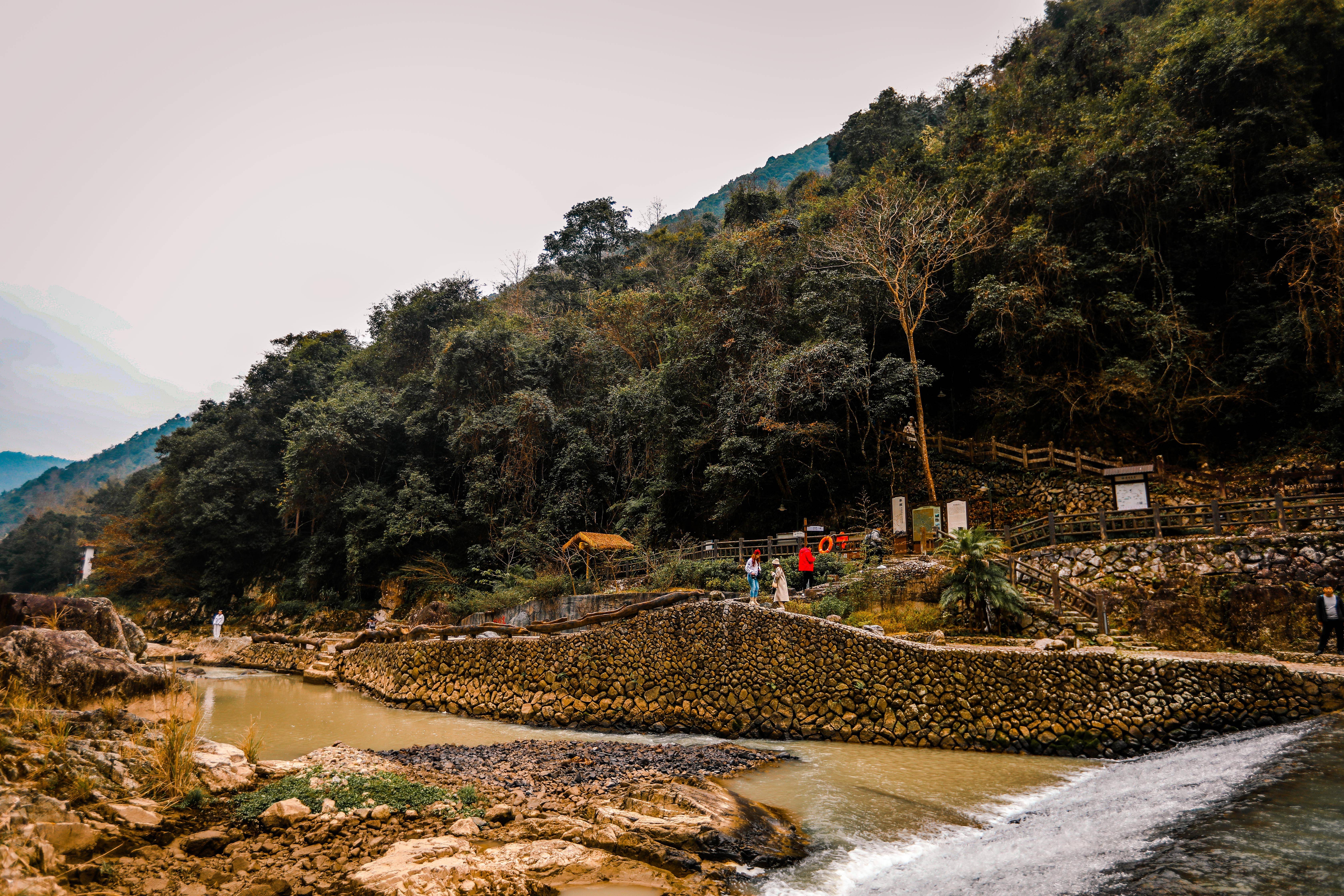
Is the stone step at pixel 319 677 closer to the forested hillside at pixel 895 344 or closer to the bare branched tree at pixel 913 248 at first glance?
the forested hillside at pixel 895 344

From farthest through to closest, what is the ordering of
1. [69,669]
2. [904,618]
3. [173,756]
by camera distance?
1. [904,618]
2. [69,669]
3. [173,756]

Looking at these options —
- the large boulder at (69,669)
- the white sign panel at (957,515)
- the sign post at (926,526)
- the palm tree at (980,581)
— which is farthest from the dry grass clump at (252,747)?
the white sign panel at (957,515)

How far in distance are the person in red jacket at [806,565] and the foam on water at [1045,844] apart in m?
6.73

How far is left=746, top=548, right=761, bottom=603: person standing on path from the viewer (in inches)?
541

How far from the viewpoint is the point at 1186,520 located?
47.4 feet

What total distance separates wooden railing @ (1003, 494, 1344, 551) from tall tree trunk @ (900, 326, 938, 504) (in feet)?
9.49

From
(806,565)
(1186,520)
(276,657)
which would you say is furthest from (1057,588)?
(276,657)

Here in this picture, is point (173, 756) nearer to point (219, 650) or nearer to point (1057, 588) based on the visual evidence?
point (1057, 588)

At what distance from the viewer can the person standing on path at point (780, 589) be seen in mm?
13570

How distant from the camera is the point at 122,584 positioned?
33625 mm

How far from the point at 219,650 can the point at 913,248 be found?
30.3 metres

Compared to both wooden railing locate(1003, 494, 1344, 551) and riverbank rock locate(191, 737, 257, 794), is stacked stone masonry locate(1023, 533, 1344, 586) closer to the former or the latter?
wooden railing locate(1003, 494, 1344, 551)

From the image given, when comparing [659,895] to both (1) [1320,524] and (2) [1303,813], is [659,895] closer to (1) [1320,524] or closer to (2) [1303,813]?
(2) [1303,813]

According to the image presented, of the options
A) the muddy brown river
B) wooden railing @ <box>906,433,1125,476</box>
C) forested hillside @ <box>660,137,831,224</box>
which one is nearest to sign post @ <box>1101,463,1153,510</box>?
wooden railing @ <box>906,433,1125,476</box>
